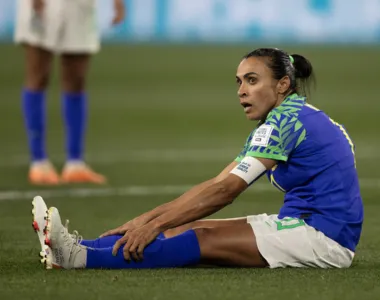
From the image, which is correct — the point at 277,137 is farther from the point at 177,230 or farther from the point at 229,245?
the point at 177,230

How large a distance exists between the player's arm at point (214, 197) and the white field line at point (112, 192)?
358 cm

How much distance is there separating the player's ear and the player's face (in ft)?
0.05

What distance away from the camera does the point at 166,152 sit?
12719 millimetres

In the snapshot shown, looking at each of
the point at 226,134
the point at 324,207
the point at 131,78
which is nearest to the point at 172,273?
the point at 324,207

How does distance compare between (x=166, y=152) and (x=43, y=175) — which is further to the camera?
(x=166, y=152)

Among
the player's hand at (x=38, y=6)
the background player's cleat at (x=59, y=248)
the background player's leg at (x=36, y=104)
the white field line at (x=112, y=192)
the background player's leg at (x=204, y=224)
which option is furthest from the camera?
the player's hand at (x=38, y=6)

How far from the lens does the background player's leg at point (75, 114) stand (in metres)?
10.2

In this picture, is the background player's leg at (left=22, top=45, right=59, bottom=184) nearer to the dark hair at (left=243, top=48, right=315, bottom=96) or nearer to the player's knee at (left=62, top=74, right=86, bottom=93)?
the player's knee at (left=62, top=74, right=86, bottom=93)

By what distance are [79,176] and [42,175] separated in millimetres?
320

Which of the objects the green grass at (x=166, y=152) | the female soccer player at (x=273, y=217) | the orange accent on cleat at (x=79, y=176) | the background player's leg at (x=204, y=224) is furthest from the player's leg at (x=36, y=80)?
the female soccer player at (x=273, y=217)

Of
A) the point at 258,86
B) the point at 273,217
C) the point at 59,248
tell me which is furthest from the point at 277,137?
the point at 59,248

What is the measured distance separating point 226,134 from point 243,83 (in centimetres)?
885

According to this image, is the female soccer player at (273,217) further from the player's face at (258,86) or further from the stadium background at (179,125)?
the stadium background at (179,125)

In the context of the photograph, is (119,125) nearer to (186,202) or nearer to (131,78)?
(131,78)
